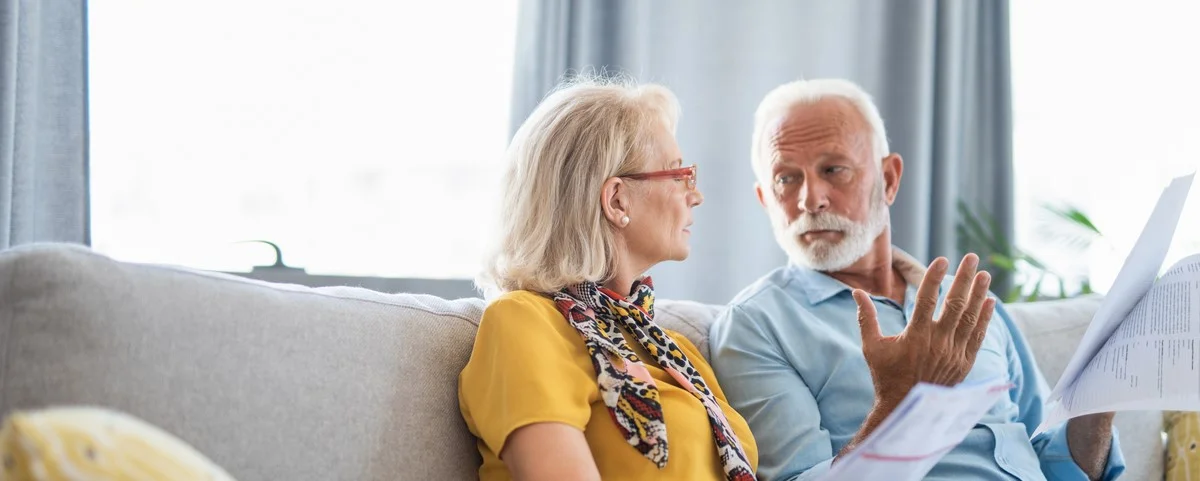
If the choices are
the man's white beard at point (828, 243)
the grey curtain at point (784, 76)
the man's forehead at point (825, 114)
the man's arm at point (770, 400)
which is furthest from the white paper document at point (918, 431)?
the grey curtain at point (784, 76)

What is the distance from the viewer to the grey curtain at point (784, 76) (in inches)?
126

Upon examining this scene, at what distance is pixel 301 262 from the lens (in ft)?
9.31

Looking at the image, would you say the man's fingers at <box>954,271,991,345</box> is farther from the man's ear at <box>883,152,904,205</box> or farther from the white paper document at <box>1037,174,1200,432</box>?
the man's ear at <box>883,152,904,205</box>

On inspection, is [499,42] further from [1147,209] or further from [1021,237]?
[1147,209]

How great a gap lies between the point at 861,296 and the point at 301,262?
191 cm

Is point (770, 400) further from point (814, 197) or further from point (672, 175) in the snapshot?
point (814, 197)

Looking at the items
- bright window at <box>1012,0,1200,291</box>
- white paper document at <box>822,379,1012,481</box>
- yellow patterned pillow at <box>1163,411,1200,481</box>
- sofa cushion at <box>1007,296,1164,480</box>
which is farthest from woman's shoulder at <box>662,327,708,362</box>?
bright window at <box>1012,0,1200,291</box>

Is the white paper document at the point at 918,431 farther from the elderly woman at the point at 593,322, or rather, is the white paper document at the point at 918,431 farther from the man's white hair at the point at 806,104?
the man's white hair at the point at 806,104

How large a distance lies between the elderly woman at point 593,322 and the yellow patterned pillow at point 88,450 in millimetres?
563

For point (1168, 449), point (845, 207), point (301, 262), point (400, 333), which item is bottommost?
point (1168, 449)

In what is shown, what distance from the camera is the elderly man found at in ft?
4.61

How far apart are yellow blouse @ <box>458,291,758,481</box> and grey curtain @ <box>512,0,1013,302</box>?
176 cm

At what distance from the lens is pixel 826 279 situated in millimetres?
1964

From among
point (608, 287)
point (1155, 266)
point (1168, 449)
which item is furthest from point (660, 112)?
point (1168, 449)
